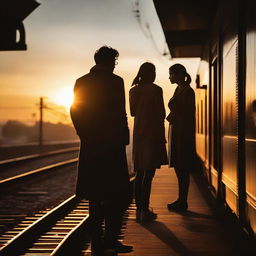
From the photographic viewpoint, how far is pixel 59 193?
1234cm

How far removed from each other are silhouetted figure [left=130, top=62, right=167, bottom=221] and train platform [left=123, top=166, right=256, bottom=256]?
696mm

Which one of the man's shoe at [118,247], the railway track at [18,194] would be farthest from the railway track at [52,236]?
the man's shoe at [118,247]

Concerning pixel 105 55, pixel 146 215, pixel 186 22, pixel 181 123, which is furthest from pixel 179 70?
pixel 186 22

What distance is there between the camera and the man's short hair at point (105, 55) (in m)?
4.64

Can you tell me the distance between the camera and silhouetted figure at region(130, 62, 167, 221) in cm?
600

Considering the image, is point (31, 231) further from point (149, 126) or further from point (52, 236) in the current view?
point (149, 126)

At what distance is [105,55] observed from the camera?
183 inches

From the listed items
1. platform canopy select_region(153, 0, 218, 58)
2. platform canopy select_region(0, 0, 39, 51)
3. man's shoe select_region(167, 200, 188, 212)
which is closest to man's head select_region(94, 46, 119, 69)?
platform canopy select_region(0, 0, 39, 51)

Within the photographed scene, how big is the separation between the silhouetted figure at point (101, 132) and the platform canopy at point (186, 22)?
18.3 feet

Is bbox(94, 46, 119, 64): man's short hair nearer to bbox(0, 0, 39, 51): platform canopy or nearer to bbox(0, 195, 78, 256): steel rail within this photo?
bbox(0, 0, 39, 51): platform canopy

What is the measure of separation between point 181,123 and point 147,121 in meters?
0.87

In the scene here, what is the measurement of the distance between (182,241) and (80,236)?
1.35 metres

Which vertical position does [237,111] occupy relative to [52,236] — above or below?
above

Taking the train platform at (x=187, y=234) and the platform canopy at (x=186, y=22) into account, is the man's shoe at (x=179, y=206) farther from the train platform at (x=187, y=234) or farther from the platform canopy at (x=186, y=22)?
the platform canopy at (x=186, y=22)
